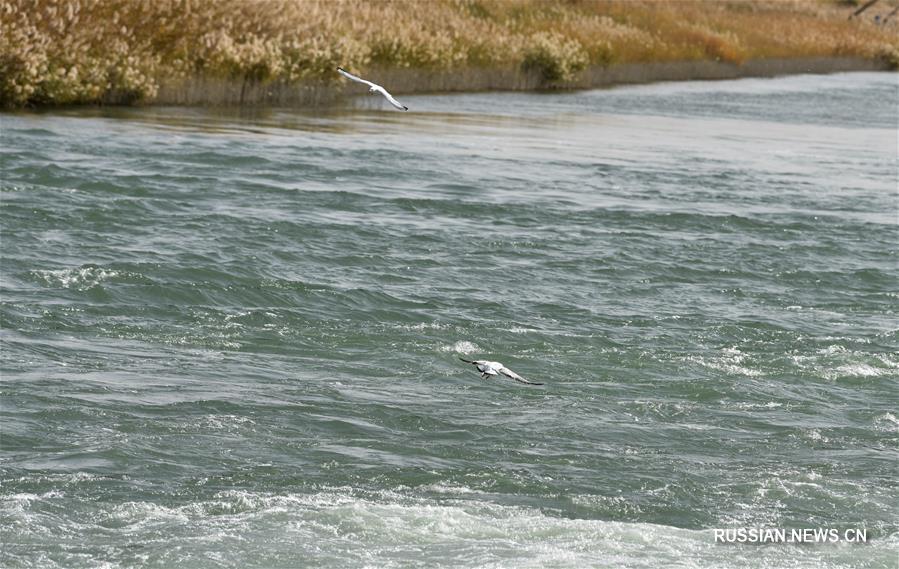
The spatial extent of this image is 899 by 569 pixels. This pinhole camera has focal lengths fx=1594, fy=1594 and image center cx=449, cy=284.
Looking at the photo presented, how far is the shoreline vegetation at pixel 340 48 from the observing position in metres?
26.8

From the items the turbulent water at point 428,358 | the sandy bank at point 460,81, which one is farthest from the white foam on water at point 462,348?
the sandy bank at point 460,81

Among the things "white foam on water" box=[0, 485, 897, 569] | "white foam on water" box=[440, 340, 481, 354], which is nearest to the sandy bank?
"white foam on water" box=[440, 340, 481, 354]

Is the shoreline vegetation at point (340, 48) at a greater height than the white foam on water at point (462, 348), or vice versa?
the shoreline vegetation at point (340, 48)

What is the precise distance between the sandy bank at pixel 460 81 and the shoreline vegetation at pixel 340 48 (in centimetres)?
4

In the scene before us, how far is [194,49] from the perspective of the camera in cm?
2936

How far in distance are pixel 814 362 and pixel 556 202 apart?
7416 mm

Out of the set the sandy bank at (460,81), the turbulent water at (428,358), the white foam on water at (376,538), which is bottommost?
the white foam on water at (376,538)

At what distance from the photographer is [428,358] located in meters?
12.0

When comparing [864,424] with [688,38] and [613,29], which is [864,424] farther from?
[688,38]

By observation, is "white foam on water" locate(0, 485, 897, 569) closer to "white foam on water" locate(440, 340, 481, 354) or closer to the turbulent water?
the turbulent water

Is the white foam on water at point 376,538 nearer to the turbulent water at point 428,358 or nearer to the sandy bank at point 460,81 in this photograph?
the turbulent water at point 428,358

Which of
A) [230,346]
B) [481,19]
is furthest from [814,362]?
[481,19]

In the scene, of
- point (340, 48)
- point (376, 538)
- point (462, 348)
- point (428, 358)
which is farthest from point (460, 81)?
point (376, 538)

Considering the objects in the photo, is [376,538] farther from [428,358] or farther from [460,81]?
[460,81]
